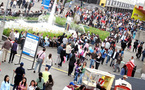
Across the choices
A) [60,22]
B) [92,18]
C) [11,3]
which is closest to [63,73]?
[60,22]

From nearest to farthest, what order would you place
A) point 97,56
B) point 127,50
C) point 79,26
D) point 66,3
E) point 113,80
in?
point 113,80
point 97,56
point 127,50
point 79,26
point 66,3

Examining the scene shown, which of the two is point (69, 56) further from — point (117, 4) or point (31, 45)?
point (117, 4)

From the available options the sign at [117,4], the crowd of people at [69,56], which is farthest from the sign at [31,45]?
the sign at [117,4]

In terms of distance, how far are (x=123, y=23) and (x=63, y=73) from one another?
31.1 metres

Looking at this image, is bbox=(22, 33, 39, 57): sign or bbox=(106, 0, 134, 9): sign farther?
bbox=(106, 0, 134, 9): sign

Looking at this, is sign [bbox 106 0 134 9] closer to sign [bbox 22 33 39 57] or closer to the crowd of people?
the crowd of people

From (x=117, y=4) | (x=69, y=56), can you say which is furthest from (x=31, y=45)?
(x=117, y=4)

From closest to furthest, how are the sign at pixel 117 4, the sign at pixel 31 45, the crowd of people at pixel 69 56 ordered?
the crowd of people at pixel 69 56 < the sign at pixel 31 45 < the sign at pixel 117 4

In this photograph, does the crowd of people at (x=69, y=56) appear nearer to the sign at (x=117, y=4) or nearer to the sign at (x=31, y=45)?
the sign at (x=31, y=45)

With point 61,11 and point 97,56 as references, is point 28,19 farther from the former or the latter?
point 97,56

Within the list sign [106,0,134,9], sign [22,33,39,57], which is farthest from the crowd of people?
sign [106,0,134,9]

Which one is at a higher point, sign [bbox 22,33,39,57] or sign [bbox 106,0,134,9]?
sign [bbox 22,33,39,57]

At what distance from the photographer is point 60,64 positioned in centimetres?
2125

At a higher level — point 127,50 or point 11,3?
point 11,3
